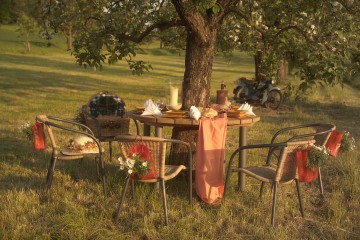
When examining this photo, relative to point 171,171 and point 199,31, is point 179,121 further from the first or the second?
point 199,31

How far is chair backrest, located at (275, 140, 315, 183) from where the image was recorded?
193 inches

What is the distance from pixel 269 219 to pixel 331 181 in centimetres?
200

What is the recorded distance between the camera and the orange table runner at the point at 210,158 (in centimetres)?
546

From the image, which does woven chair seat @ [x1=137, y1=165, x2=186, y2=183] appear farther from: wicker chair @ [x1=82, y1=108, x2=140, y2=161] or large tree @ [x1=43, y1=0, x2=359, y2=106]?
wicker chair @ [x1=82, y1=108, x2=140, y2=161]

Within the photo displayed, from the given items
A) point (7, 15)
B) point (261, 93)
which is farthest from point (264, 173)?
point (7, 15)

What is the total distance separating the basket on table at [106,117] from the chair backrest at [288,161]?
2547mm

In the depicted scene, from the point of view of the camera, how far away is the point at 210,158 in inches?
218

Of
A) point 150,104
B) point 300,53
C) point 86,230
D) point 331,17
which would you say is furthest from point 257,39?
point 86,230

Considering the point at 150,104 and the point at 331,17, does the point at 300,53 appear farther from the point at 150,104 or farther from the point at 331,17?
the point at 150,104

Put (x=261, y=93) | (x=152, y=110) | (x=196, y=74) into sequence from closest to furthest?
(x=152, y=110)
(x=196, y=74)
(x=261, y=93)

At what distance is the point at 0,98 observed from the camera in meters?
16.9

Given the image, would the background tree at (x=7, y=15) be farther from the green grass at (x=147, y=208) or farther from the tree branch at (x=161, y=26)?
the tree branch at (x=161, y=26)

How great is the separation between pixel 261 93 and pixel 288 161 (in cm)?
1150

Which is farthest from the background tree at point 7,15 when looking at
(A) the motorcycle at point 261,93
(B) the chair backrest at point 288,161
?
(B) the chair backrest at point 288,161
